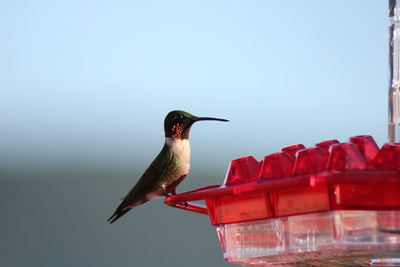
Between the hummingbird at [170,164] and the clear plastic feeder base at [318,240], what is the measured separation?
0.71 meters

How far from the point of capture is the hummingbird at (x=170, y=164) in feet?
6.86

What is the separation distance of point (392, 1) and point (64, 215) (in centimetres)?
391

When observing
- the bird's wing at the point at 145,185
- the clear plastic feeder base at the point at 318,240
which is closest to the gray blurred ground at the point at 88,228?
the bird's wing at the point at 145,185

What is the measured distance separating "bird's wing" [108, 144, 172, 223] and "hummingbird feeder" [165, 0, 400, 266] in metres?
0.69

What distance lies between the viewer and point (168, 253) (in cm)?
498

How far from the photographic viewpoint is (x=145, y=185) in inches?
82.6

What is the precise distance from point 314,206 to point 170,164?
1134mm

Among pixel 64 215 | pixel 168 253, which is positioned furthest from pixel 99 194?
pixel 168 253

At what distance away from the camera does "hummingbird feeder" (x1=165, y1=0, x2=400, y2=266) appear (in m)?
1.01

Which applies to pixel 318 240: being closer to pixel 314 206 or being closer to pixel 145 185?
pixel 314 206

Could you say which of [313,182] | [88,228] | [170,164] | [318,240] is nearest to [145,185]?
[170,164]

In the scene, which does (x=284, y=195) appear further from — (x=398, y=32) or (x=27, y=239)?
(x=27, y=239)

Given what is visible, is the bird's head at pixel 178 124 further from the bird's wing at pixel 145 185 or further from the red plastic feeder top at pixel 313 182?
the red plastic feeder top at pixel 313 182

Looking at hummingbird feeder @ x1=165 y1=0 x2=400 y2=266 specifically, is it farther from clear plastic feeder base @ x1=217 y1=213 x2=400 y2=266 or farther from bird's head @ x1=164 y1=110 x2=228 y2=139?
bird's head @ x1=164 y1=110 x2=228 y2=139
